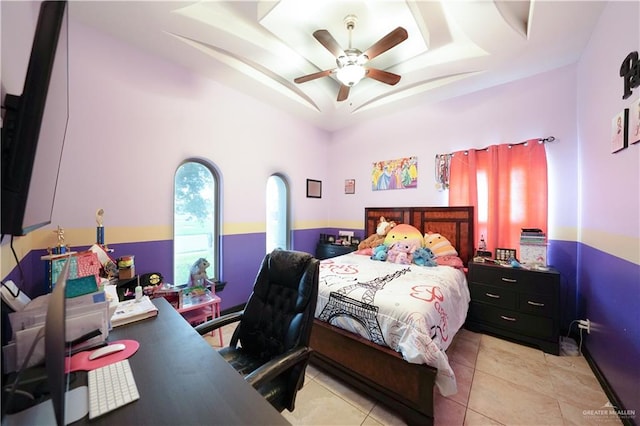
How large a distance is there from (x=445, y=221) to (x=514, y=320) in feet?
4.27

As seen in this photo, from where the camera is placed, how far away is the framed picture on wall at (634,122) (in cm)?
143

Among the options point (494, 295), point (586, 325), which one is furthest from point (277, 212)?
point (586, 325)

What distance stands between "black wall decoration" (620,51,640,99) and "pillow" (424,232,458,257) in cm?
191

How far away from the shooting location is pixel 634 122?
1.47 m

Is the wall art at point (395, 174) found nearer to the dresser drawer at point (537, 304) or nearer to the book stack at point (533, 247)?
the book stack at point (533, 247)

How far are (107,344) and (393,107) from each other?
4.01 m

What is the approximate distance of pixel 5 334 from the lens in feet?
3.01

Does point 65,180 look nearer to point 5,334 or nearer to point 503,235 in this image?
point 5,334

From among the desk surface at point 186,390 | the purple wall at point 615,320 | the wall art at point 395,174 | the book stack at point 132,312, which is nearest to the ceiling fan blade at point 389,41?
the wall art at point 395,174

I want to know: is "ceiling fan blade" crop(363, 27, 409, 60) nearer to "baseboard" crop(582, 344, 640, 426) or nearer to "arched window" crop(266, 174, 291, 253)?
"arched window" crop(266, 174, 291, 253)

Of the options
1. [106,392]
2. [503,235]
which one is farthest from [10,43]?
[503,235]

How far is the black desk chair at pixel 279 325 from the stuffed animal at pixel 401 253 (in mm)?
1798

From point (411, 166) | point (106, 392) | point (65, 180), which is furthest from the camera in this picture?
point (411, 166)

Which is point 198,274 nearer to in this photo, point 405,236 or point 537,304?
point 405,236
